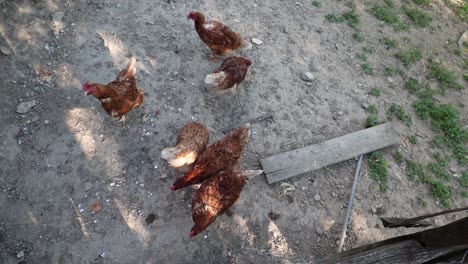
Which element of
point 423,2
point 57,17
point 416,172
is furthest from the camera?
point 423,2

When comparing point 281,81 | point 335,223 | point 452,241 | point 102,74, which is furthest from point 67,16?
point 452,241

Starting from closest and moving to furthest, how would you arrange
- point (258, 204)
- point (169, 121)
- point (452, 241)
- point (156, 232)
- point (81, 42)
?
point (452, 241), point (156, 232), point (258, 204), point (169, 121), point (81, 42)

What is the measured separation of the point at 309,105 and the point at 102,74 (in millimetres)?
3308

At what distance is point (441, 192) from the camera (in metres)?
4.20

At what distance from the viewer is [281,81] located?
16.2 ft

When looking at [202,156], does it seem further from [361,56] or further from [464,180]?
[464,180]

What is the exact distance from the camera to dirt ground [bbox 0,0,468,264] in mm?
3449

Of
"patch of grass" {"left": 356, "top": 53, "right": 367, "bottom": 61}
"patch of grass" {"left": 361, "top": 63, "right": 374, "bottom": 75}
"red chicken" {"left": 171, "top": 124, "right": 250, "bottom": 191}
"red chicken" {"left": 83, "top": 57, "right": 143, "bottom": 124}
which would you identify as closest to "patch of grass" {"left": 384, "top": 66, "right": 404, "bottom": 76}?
"patch of grass" {"left": 361, "top": 63, "right": 374, "bottom": 75}

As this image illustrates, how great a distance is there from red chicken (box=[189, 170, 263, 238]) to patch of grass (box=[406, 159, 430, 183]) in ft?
8.49

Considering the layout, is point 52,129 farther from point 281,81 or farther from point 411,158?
point 411,158

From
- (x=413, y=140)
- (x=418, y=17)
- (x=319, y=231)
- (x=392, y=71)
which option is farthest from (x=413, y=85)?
(x=319, y=231)

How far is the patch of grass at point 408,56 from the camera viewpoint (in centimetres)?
551

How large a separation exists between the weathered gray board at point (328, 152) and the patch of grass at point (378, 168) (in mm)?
125

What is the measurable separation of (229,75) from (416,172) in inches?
124
